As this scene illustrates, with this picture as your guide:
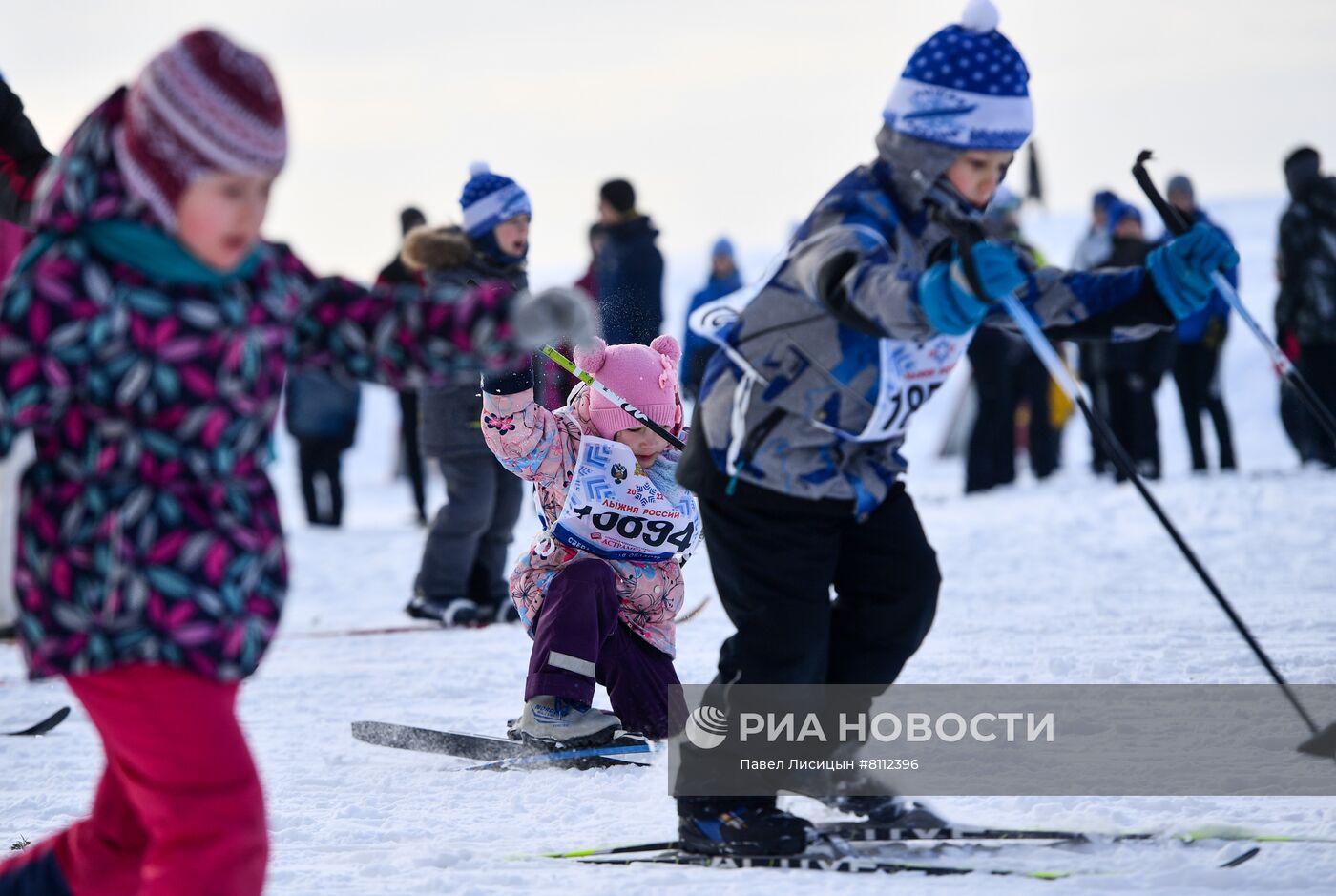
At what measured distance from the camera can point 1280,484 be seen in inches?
364

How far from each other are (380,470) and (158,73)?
17.6m

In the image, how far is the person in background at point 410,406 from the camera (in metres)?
8.46

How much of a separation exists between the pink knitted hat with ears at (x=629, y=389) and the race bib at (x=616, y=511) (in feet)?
0.28

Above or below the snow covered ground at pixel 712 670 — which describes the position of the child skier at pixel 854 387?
above

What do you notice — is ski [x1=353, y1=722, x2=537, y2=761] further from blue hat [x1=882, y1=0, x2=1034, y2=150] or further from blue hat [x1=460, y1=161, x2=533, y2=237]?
blue hat [x1=882, y1=0, x2=1034, y2=150]

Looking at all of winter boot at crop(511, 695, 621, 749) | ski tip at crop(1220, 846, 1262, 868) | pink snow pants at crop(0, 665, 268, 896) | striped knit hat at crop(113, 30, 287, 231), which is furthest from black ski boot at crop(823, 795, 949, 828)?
striped knit hat at crop(113, 30, 287, 231)

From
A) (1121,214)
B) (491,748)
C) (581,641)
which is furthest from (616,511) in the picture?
(1121,214)

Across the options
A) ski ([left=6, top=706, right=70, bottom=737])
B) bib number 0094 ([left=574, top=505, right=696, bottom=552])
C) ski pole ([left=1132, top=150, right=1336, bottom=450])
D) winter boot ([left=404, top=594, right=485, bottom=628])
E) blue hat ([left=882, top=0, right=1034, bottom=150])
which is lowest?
winter boot ([left=404, top=594, right=485, bottom=628])

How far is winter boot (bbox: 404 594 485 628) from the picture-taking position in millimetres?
6812

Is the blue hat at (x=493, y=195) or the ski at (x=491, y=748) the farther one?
the blue hat at (x=493, y=195)

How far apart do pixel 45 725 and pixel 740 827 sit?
8.13 feet

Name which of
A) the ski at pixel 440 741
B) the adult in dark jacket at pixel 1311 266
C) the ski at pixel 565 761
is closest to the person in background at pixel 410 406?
the ski at pixel 440 741

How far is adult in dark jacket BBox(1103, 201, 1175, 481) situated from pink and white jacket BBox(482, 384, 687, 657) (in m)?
6.04

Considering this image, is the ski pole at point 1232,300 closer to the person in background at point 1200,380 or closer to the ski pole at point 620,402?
the ski pole at point 620,402
